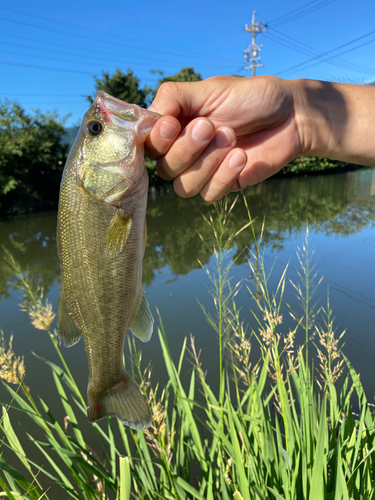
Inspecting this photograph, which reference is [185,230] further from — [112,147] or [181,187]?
[112,147]

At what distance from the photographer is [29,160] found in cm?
2127

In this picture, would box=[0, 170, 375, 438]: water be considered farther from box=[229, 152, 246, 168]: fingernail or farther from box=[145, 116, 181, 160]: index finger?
box=[145, 116, 181, 160]: index finger

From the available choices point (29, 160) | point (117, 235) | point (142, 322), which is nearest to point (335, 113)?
point (117, 235)

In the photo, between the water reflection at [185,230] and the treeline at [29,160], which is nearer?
the water reflection at [185,230]

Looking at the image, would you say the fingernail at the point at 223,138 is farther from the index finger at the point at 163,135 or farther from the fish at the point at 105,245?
the fish at the point at 105,245

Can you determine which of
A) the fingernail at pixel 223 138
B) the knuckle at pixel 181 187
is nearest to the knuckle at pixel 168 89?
the fingernail at pixel 223 138

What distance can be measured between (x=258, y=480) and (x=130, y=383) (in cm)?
81

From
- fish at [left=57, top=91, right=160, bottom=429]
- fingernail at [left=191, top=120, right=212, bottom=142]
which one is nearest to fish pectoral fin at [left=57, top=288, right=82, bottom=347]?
fish at [left=57, top=91, right=160, bottom=429]

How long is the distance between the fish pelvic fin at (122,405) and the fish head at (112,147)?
3.08 ft

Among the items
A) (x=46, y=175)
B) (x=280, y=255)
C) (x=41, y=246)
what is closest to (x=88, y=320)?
(x=280, y=255)

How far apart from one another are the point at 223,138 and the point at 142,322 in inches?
46.0

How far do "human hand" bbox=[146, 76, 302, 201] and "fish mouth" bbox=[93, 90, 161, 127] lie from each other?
0.13 metres

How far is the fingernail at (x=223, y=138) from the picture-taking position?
204 cm

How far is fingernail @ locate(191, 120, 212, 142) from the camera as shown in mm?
1861
